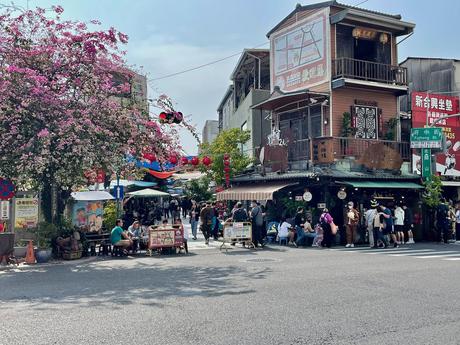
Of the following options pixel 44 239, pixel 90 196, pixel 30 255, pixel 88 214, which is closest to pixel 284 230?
pixel 90 196

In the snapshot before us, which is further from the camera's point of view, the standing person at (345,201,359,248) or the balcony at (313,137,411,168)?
the balcony at (313,137,411,168)

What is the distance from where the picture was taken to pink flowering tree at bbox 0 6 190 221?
518 inches

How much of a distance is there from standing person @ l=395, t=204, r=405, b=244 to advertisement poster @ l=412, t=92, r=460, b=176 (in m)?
5.83

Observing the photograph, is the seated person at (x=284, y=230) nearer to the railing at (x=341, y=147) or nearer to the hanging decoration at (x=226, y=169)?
the railing at (x=341, y=147)

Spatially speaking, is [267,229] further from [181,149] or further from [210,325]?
[210,325]

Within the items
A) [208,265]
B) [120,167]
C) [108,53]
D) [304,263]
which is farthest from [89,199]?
[304,263]

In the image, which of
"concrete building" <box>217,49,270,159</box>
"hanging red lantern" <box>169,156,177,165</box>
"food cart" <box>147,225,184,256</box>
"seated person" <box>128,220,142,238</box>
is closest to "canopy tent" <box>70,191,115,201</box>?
"seated person" <box>128,220,142,238</box>

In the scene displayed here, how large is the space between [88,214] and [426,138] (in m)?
15.5

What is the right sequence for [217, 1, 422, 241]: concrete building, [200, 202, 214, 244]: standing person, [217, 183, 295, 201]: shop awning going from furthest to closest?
[217, 1, 422, 241]: concrete building, [200, 202, 214, 244]: standing person, [217, 183, 295, 201]: shop awning

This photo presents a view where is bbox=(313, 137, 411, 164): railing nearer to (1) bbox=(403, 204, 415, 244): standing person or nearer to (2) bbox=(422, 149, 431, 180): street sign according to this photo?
(2) bbox=(422, 149, 431, 180): street sign

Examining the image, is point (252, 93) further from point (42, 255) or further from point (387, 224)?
point (42, 255)

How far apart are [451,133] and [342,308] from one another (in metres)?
20.3

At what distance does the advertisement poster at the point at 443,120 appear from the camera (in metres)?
23.5

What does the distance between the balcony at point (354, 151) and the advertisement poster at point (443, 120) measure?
10.3 ft
